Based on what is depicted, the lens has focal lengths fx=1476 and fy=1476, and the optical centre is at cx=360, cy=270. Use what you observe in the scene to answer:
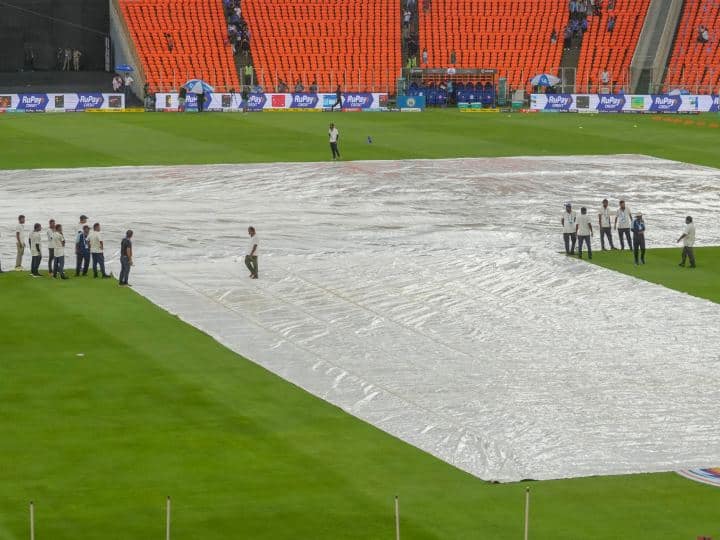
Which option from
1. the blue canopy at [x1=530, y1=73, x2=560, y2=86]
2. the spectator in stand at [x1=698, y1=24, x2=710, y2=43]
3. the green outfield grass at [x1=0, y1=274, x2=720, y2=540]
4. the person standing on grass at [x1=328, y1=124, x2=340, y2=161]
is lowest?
the green outfield grass at [x1=0, y1=274, x2=720, y2=540]

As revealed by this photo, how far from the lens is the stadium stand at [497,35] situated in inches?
4117

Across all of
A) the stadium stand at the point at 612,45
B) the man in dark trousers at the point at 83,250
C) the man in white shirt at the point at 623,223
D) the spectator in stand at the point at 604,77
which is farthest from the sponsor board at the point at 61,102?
the man in white shirt at the point at 623,223

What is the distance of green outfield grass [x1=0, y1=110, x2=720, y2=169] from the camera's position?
70.1m

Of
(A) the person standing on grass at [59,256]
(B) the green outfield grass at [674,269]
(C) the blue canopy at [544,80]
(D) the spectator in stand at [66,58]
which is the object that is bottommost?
(B) the green outfield grass at [674,269]

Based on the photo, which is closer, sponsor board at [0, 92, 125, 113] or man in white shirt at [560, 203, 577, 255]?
man in white shirt at [560, 203, 577, 255]

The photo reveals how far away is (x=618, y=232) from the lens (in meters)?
47.9

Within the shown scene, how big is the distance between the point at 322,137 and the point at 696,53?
37.5 m

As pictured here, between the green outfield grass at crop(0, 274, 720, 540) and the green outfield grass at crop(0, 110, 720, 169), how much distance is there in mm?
36878

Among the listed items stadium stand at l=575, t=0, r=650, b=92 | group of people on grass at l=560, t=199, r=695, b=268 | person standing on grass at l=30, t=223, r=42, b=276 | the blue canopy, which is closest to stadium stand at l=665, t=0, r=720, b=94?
stadium stand at l=575, t=0, r=650, b=92

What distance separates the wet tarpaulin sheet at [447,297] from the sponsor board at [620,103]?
31.5 metres

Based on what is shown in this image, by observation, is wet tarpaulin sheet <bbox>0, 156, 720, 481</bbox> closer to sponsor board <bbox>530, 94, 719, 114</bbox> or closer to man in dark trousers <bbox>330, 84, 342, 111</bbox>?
man in dark trousers <bbox>330, 84, 342, 111</bbox>

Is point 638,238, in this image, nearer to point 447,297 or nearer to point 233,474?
point 447,297

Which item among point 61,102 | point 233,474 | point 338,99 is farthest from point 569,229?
point 61,102

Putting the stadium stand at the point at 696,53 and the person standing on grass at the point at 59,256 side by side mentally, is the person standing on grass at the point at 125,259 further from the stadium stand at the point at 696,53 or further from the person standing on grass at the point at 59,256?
the stadium stand at the point at 696,53
